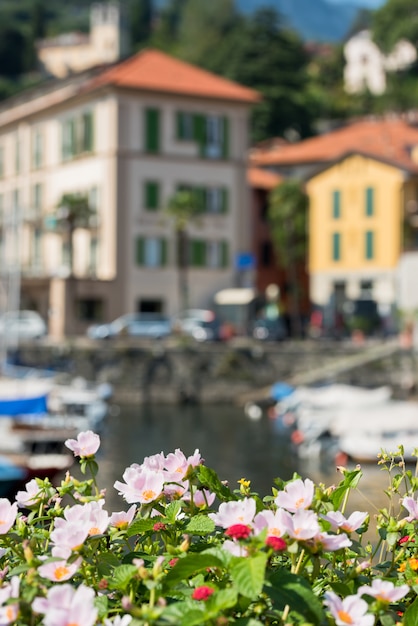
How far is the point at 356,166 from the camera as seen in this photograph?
5978cm

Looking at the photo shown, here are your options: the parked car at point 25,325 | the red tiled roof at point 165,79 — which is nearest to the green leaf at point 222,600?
the parked car at point 25,325

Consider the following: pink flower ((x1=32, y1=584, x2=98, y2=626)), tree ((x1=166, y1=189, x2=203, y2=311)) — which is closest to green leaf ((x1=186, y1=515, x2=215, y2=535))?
pink flower ((x1=32, y1=584, x2=98, y2=626))

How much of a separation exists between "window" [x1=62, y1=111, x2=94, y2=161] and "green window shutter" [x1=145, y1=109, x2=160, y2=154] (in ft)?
8.30

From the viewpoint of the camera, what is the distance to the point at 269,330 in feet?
180

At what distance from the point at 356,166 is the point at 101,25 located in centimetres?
7073

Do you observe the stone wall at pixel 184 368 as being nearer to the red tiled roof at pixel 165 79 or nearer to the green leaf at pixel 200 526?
the red tiled roof at pixel 165 79

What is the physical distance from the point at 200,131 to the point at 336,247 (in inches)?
325

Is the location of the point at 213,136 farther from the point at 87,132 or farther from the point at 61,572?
the point at 61,572

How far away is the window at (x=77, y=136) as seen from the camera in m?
58.8

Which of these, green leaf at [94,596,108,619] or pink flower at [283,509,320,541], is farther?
pink flower at [283,509,320,541]

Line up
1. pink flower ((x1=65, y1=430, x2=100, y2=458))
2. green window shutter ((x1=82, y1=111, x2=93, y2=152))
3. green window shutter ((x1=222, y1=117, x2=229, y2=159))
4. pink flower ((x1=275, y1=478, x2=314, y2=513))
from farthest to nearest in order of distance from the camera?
1. green window shutter ((x1=222, y1=117, x2=229, y2=159))
2. green window shutter ((x1=82, y1=111, x2=93, y2=152))
3. pink flower ((x1=65, y1=430, x2=100, y2=458))
4. pink flower ((x1=275, y1=478, x2=314, y2=513))

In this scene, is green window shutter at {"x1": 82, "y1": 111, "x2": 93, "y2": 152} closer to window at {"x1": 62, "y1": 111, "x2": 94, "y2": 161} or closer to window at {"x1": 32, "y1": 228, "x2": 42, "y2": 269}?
window at {"x1": 62, "y1": 111, "x2": 94, "y2": 161}

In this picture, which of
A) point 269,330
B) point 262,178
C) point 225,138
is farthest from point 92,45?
point 269,330

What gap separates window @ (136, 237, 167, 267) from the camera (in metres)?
57.5
